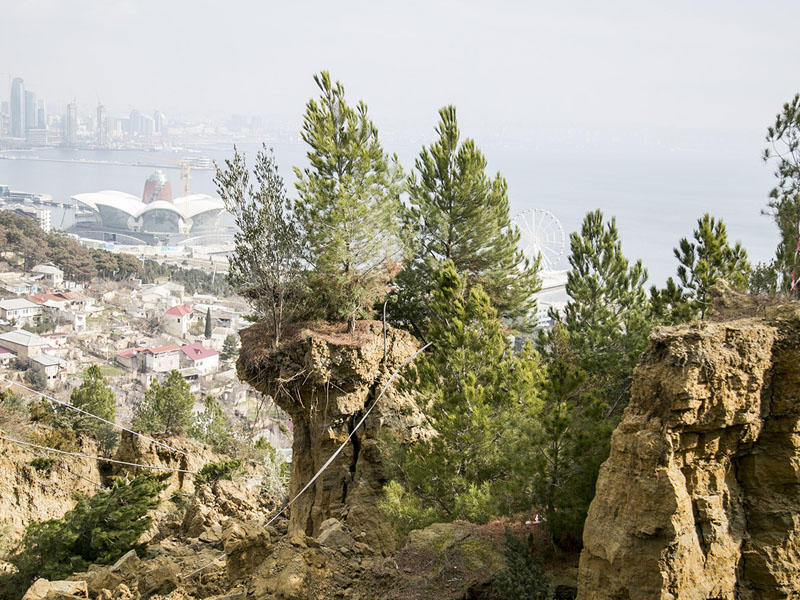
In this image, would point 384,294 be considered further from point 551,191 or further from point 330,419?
point 551,191

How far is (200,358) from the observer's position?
3194 inches

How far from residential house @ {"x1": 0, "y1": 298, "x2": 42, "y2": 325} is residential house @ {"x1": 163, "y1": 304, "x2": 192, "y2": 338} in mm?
15402

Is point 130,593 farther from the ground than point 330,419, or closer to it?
closer to it

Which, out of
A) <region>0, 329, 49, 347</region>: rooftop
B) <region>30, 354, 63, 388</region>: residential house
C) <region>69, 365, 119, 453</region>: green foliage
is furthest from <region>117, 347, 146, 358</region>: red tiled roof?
<region>69, 365, 119, 453</region>: green foliage

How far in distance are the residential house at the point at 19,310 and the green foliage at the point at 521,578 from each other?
8942 centimetres

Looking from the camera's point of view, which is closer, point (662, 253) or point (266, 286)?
point (266, 286)

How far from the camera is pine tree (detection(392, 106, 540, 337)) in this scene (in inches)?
763

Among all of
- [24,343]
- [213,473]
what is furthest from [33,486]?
[24,343]

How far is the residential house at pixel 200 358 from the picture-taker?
3169 inches

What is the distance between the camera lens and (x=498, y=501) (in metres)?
12.3

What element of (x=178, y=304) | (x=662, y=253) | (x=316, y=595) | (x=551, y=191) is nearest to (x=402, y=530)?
(x=316, y=595)

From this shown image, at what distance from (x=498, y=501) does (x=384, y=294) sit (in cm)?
731

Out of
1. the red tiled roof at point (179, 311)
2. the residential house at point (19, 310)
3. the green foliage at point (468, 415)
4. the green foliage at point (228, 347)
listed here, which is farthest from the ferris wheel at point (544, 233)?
the residential house at point (19, 310)

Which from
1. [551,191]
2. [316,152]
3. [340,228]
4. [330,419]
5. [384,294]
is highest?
[551,191]
